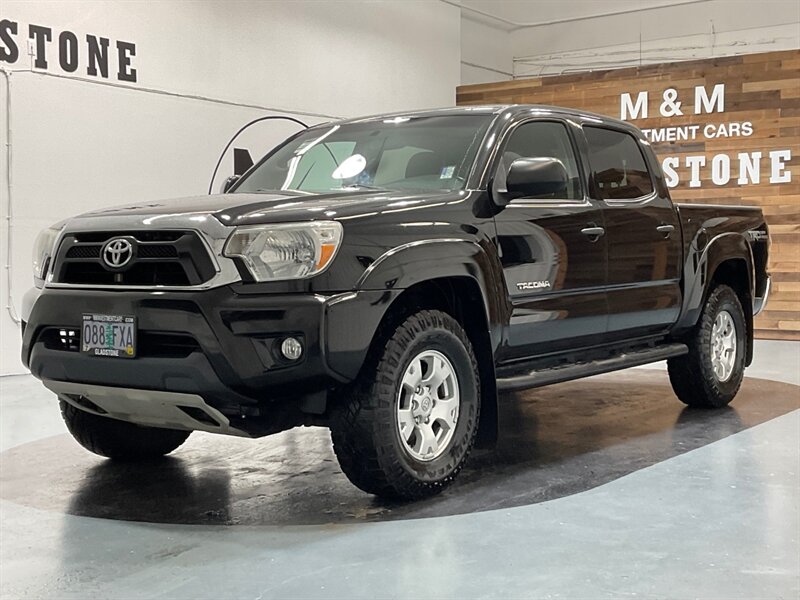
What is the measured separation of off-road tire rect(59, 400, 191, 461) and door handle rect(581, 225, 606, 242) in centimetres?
208

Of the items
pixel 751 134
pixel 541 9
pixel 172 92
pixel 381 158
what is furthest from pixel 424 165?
pixel 541 9

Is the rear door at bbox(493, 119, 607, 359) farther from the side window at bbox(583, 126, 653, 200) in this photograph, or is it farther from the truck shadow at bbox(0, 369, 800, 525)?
the truck shadow at bbox(0, 369, 800, 525)

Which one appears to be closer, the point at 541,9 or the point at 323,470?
the point at 323,470

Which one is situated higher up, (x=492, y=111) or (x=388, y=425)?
(x=492, y=111)

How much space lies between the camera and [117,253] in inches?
132

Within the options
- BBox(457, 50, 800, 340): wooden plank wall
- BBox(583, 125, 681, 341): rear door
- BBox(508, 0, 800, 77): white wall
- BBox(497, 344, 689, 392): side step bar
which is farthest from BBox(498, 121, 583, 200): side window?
BBox(508, 0, 800, 77): white wall

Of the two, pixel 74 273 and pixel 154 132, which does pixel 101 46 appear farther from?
pixel 74 273

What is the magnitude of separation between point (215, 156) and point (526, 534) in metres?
6.94

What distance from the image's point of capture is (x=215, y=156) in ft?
30.8

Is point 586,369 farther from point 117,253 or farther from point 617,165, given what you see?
point 117,253

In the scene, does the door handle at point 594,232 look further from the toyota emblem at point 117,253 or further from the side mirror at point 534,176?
the toyota emblem at point 117,253

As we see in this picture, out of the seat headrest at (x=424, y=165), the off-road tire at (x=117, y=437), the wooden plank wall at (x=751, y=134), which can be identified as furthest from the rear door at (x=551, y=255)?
the wooden plank wall at (x=751, y=134)

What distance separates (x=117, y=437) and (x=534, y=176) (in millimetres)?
2155

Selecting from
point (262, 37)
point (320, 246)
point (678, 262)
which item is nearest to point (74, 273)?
point (320, 246)
